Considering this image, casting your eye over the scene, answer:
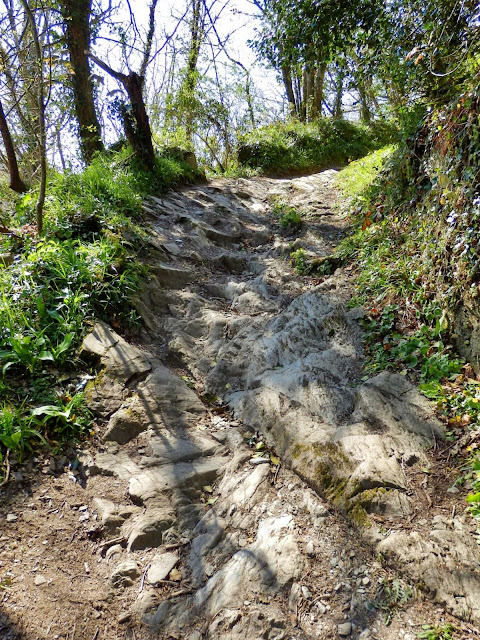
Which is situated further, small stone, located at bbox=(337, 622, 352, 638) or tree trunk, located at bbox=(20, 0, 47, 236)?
tree trunk, located at bbox=(20, 0, 47, 236)

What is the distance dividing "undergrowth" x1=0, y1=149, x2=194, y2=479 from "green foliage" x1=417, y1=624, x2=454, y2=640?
8.24ft

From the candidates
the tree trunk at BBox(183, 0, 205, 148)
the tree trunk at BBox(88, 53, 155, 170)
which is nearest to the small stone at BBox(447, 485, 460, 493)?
the tree trunk at BBox(88, 53, 155, 170)

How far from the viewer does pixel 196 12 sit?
14.0 metres

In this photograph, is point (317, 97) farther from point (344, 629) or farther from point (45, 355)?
point (344, 629)

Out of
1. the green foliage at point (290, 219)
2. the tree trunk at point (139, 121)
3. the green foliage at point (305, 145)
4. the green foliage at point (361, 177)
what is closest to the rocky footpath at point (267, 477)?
the green foliage at point (290, 219)

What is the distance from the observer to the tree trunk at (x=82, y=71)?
796 cm

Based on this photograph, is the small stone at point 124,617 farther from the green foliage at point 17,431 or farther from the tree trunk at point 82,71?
the tree trunk at point 82,71

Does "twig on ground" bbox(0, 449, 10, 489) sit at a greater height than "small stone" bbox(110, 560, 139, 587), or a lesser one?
greater

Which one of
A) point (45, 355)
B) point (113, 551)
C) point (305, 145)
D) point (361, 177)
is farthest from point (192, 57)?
point (113, 551)

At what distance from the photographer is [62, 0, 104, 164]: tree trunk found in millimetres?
7965

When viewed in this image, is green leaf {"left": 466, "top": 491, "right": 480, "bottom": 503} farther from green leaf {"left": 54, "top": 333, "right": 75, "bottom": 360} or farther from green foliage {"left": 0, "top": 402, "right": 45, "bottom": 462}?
green leaf {"left": 54, "top": 333, "right": 75, "bottom": 360}

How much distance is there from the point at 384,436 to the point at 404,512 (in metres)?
0.55

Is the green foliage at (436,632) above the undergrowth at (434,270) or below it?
below

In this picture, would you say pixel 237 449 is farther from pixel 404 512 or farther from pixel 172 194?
pixel 172 194
